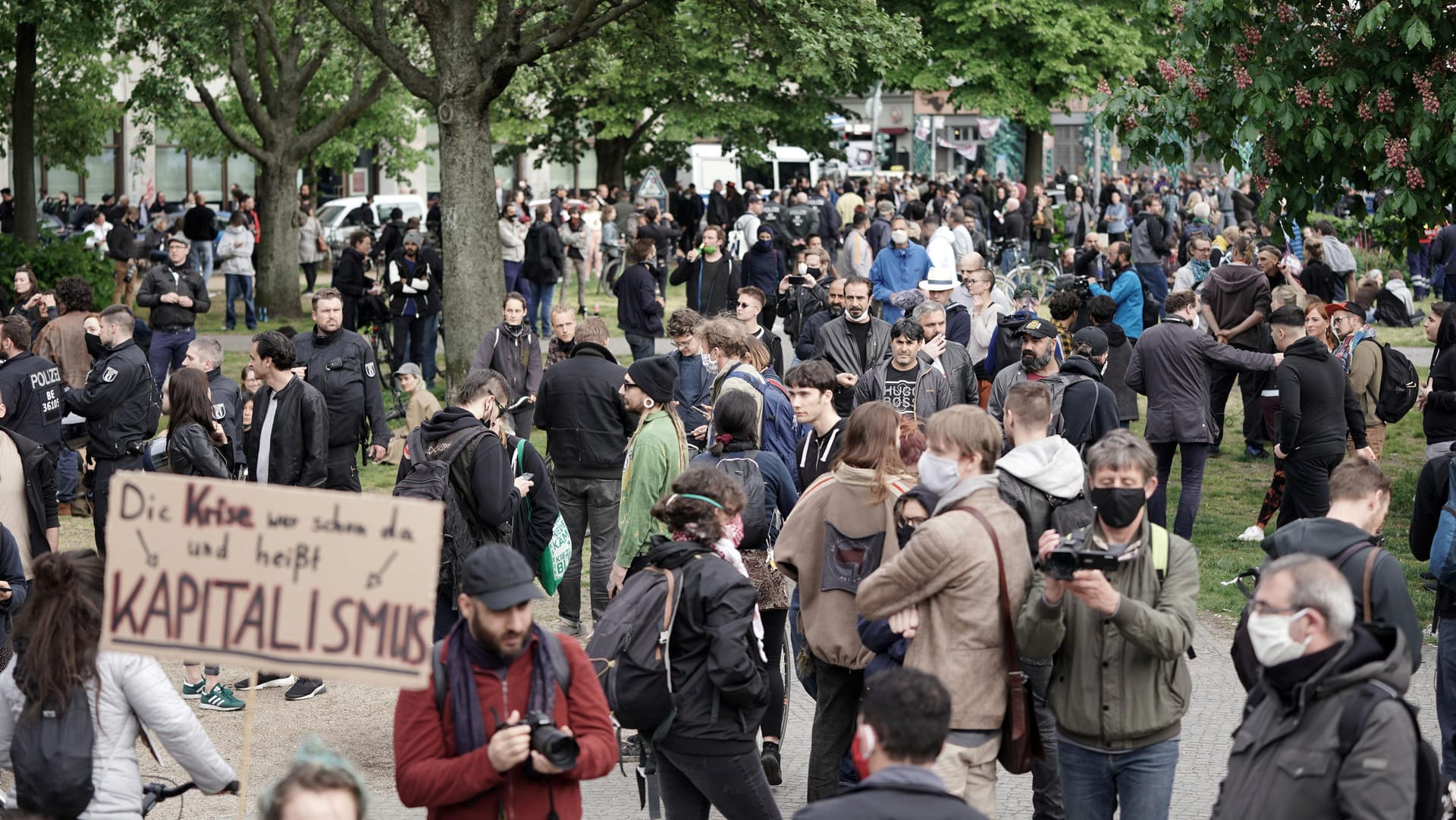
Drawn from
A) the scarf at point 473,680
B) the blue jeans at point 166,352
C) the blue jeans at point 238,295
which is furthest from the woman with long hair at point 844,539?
the blue jeans at point 238,295

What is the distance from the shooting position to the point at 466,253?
1758 cm

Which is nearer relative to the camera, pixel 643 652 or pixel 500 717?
pixel 500 717

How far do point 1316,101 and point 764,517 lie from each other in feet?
21.8

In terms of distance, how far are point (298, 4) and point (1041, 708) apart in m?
17.3

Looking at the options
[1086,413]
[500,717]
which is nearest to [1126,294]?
[1086,413]

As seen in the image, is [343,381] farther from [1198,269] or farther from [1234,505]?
[1198,269]

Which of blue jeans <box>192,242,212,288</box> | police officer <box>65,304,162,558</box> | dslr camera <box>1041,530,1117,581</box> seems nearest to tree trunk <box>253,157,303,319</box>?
blue jeans <box>192,242,212,288</box>

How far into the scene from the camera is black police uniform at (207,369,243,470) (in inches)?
392

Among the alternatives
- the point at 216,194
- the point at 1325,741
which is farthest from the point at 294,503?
the point at 216,194

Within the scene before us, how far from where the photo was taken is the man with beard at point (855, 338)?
11.4 metres

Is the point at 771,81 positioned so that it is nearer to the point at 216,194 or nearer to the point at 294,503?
the point at 216,194

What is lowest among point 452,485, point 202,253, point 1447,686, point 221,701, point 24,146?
point 221,701

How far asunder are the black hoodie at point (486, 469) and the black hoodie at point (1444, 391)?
247 inches

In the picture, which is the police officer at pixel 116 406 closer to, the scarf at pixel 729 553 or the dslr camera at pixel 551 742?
the scarf at pixel 729 553
